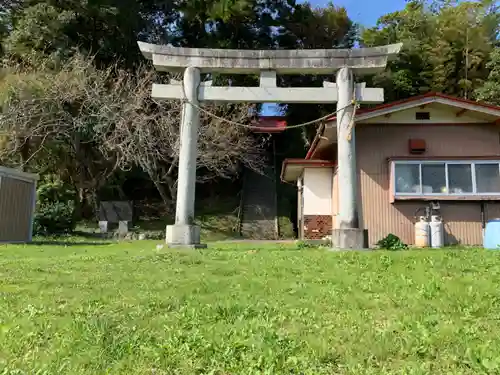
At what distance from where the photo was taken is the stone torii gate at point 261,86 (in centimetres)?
1048

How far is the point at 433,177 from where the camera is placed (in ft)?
41.1

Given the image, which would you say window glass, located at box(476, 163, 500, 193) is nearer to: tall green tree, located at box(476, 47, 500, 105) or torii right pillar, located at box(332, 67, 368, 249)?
torii right pillar, located at box(332, 67, 368, 249)

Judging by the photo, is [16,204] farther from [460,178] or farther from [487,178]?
[487,178]

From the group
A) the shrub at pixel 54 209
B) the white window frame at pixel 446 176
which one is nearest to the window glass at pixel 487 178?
the white window frame at pixel 446 176

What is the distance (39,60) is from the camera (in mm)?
20547

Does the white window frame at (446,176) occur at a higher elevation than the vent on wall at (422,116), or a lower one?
lower

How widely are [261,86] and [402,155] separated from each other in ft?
14.6

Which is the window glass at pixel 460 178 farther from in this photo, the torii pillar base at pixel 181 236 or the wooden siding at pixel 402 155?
the torii pillar base at pixel 181 236

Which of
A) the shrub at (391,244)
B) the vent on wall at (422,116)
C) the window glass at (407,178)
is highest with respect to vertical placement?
the vent on wall at (422,116)

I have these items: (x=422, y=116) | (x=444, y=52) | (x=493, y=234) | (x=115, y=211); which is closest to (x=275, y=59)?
(x=422, y=116)

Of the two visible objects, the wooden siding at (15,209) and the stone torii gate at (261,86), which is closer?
the stone torii gate at (261,86)

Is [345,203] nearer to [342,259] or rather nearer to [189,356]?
[342,259]

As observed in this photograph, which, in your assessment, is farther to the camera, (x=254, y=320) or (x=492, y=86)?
(x=492, y=86)

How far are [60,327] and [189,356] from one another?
1274 mm
